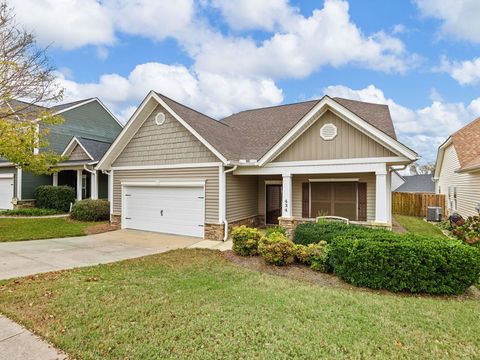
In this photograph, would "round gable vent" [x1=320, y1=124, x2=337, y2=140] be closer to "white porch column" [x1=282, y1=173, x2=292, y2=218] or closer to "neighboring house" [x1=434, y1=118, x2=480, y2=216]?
"white porch column" [x1=282, y1=173, x2=292, y2=218]

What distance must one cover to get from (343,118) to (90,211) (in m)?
12.8

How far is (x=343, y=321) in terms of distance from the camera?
4.10 m

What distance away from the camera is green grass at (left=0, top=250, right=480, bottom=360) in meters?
3.37

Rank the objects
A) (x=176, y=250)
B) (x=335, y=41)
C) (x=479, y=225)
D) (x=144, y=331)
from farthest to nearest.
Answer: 1. (x=335, y=41)
2. (x=479, y=225)
3. (x=176, y=250)
4. (x=144, y=331)

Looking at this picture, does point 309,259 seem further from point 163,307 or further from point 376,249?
point 163,307

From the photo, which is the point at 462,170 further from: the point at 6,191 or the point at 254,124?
the point at 6,191

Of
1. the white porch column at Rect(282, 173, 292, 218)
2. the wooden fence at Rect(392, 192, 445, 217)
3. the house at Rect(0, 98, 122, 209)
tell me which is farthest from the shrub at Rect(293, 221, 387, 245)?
the wooden fence at Rect(392, 192, 445, 217)

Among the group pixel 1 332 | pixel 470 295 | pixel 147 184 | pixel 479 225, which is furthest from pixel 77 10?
pixel 479 225

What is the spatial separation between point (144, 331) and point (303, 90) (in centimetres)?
2281

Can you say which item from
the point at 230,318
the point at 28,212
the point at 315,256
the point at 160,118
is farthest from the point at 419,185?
the point at 28,212

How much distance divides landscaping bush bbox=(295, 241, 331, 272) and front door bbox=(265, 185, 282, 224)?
6486mm

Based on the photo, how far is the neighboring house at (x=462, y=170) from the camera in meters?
12.9

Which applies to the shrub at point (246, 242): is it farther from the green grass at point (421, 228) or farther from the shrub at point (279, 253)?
the green grass at point (421, 228)

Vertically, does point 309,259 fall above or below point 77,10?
below
